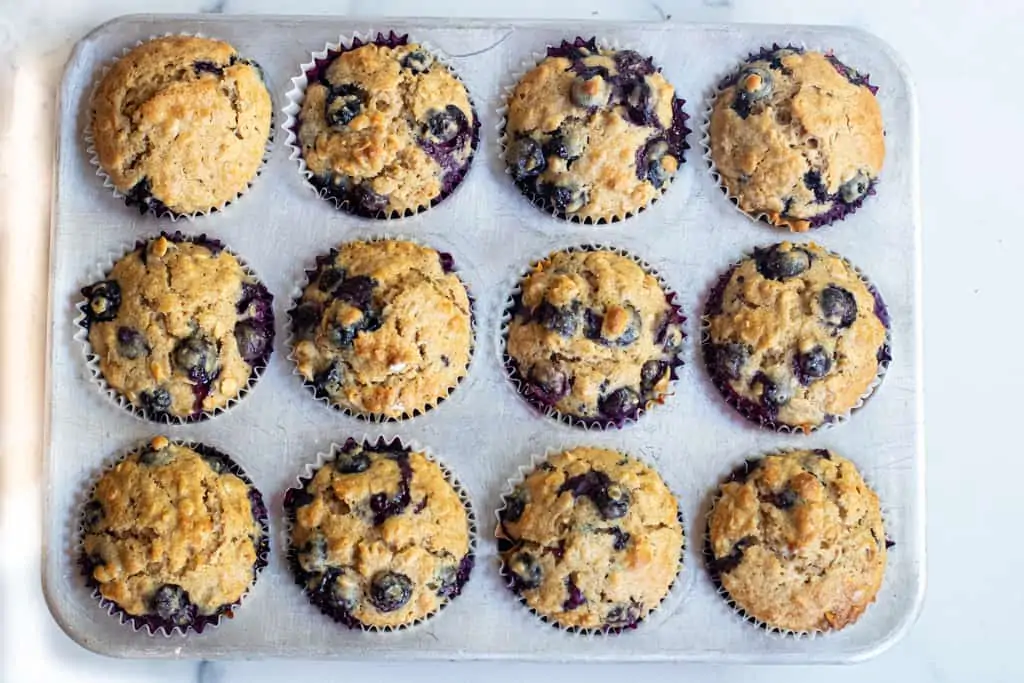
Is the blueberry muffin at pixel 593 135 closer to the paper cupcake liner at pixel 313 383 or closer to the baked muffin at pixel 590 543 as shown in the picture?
the paper cupcake liner at pixel 313 383

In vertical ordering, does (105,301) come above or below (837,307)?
below

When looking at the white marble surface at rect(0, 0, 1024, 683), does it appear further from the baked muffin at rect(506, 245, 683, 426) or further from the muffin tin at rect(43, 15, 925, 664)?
the baked muffin at rect(506, 245, 683, 426)

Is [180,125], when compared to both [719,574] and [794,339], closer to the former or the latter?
[794,339]

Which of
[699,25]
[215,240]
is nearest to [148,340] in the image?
[215,240]

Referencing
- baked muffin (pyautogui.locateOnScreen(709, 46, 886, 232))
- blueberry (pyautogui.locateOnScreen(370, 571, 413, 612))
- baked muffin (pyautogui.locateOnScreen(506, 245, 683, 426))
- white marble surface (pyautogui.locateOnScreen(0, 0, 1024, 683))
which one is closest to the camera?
blueberry (pyautogui.locateOnScreen(370, 571, 413, 612))

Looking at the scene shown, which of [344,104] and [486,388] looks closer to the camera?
[344,104]

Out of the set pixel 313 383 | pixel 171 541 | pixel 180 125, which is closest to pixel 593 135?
pixel 313 383

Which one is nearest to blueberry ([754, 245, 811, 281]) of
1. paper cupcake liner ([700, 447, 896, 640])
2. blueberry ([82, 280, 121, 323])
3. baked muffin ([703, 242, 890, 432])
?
baked muffin ([703, 242, 890, 432])
